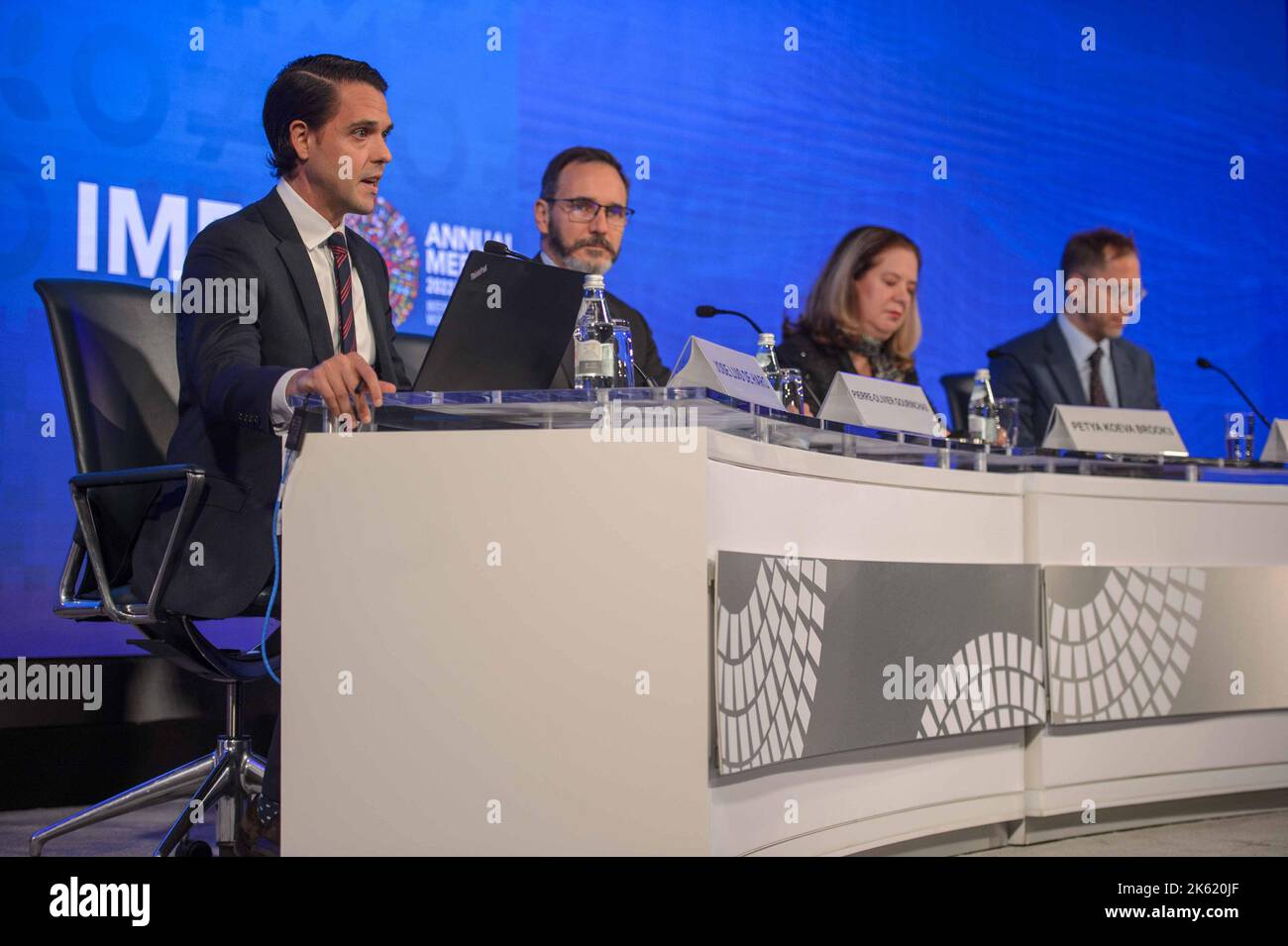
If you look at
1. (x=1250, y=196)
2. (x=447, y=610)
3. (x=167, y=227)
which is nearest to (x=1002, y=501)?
(x=447, y=610)

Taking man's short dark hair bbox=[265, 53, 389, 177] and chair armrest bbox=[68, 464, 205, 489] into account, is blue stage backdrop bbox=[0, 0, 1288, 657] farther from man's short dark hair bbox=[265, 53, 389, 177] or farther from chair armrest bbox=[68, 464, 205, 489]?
chair armrest bbox=[68, 464, 205, 489]

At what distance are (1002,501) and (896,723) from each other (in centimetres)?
62

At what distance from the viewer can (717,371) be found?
208 cm

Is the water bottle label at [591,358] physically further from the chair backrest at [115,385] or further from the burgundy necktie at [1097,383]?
the burgundy necktie at [1097,383]

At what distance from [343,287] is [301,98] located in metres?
0.37

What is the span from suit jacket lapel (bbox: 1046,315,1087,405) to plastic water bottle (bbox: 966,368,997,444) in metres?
0.83

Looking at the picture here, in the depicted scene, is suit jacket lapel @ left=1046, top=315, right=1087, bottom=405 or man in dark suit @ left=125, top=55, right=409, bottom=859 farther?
suit jacket lapel @ left=1046, top=315, right=1087, bottom=405

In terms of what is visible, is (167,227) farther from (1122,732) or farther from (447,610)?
(1122,732)

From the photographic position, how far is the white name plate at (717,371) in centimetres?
209

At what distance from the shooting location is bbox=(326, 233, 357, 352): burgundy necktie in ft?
8.20

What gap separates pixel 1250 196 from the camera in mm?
5812

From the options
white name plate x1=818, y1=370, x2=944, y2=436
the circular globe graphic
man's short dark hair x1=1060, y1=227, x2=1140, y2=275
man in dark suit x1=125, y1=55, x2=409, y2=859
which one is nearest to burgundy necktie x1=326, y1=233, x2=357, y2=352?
man in dark suit x1=125, y1=55, x2=409, y2=859

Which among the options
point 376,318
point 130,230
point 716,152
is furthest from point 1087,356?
point 130,230

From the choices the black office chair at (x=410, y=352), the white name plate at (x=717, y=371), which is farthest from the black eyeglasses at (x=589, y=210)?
the white name plate at (x=717, y=371)
